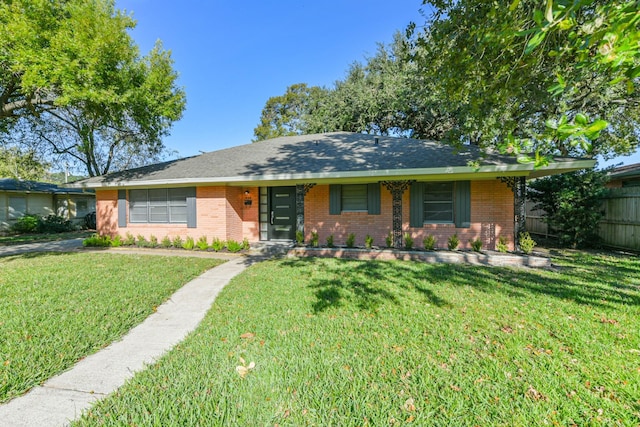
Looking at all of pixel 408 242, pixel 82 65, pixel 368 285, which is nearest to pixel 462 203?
pixel 408 242

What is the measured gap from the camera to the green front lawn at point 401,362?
223cm

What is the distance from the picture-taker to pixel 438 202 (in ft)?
29.7

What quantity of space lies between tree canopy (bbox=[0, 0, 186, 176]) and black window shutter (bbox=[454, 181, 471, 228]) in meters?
10.5

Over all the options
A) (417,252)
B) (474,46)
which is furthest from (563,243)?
(474,46)

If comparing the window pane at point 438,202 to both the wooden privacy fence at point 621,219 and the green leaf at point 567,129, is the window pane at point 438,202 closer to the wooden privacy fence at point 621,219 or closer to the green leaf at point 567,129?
the wooden privacy fence at point 621,219

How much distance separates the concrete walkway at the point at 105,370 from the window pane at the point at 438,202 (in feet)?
23.5

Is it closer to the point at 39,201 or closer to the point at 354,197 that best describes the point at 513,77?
the point at 354,197

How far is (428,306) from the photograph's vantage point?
14.5 ft

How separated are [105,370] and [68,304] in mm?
2499

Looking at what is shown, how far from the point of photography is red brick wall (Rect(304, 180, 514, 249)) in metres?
8.53

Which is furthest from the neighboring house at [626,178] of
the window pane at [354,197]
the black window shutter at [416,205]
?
the window pane at [354,197]

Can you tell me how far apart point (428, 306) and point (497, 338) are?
1.12 metres

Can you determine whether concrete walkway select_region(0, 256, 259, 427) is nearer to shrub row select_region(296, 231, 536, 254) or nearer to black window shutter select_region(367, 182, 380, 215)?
Answer: shrub row select_region(296, 231, 536, 254)

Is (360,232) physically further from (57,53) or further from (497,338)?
(57,53)
